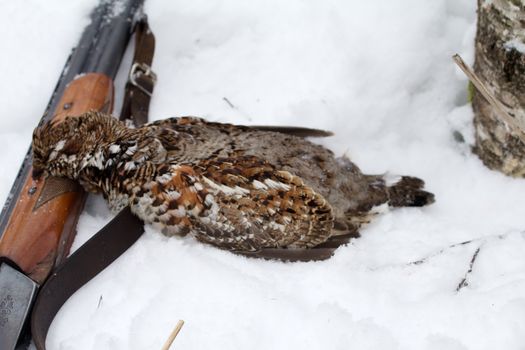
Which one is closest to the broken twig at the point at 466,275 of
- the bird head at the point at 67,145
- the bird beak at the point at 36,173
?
the bird head at the point at 67,145

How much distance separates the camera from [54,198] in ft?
11.3

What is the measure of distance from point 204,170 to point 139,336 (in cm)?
84

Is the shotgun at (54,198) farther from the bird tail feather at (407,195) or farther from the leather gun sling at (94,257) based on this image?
the bird tail feather at (407,195)

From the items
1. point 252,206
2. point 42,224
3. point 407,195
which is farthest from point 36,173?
point 407,195

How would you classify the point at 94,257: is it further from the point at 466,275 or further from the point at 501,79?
the point at 501,79

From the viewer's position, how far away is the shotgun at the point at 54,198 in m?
3.08

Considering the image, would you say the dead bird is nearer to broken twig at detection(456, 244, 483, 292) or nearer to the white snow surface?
the white snow surface

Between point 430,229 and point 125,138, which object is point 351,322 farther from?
point 125,138

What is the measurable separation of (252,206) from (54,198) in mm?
1054

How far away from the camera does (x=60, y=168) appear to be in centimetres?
345

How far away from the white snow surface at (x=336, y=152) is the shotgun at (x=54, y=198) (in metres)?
0.14

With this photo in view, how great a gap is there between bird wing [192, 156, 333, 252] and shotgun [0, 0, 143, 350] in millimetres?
733

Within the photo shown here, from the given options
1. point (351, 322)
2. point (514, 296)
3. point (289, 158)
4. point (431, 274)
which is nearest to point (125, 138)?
point (289, 158)

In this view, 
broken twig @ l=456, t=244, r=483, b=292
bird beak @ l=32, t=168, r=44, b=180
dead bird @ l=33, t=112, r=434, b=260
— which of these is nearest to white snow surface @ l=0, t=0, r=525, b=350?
broken twig @ l=456, t=244, r=483, b=292
